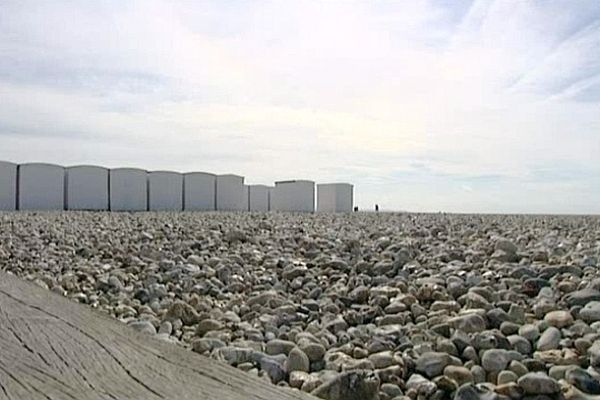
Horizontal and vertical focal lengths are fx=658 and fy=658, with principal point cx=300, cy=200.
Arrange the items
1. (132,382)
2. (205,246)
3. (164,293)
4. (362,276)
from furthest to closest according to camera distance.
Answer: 1. (205,246)
2. (362,276)
3. (164,293)
4. (132,382)

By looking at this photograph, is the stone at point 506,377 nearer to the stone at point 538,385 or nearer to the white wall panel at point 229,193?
the stone at point 538,385

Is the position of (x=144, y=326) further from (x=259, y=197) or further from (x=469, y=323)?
(x=259, y=197)

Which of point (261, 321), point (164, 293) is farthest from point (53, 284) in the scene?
point (261, 321)

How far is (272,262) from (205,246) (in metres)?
1.49

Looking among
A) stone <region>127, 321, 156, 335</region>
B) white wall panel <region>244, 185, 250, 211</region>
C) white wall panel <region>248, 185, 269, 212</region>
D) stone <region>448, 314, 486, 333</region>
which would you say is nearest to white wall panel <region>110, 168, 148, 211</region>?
white wall panel <region>244, 185, 250, 211</region>

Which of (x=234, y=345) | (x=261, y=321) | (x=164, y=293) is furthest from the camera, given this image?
(x=164, y=293)

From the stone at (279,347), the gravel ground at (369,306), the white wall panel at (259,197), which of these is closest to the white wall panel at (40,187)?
the white wall panel at (259,197)

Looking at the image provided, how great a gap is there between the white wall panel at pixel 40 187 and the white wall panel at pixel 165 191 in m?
2.52

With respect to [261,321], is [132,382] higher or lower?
higher

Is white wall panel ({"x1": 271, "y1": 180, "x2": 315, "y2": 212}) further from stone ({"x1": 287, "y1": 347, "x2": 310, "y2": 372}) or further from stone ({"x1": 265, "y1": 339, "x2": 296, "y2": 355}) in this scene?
stone ({"x1": 287, "y1": 347, "x2": 310, "y2": 372})

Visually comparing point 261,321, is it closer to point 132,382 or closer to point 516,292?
point 516,292

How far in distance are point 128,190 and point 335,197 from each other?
6892mm

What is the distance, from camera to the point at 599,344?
2.71 metres

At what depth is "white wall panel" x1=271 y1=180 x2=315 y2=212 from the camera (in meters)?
21.8
